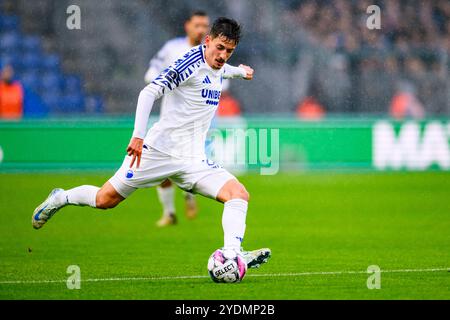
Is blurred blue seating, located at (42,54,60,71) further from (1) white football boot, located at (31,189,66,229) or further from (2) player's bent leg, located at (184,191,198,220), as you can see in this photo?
(1) white football boot, located at (31,189,66,229)

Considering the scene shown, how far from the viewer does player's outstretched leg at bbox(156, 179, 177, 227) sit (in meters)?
12.5

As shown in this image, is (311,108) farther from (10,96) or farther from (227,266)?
(227,266)

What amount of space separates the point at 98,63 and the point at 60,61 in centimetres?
101

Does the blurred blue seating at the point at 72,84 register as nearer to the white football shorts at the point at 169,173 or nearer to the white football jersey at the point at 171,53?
the white football jersey at the point at 171,53

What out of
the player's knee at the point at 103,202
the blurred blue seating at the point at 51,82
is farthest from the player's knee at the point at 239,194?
the blurred blue seating at the point at 51,82

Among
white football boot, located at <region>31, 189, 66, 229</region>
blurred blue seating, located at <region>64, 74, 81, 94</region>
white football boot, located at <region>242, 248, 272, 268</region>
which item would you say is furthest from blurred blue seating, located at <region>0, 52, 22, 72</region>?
white football boot, located at <region>242, 248, 272, 268</region>

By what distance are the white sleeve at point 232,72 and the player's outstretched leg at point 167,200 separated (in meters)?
3.80

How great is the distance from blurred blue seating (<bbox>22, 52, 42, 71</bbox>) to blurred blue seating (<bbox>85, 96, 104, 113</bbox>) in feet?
4.92

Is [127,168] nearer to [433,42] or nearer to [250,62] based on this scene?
[250,62]

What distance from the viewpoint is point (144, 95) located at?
7797 millimetres

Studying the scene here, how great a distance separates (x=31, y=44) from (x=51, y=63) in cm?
67

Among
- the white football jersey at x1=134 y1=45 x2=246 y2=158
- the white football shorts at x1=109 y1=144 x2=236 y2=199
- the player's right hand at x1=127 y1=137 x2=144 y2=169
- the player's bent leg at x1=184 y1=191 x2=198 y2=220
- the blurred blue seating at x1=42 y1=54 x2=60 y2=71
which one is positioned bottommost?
the player's bent leg at x1=184 y1=191 x2=198 y2=220

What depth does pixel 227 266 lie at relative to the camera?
760 cm
